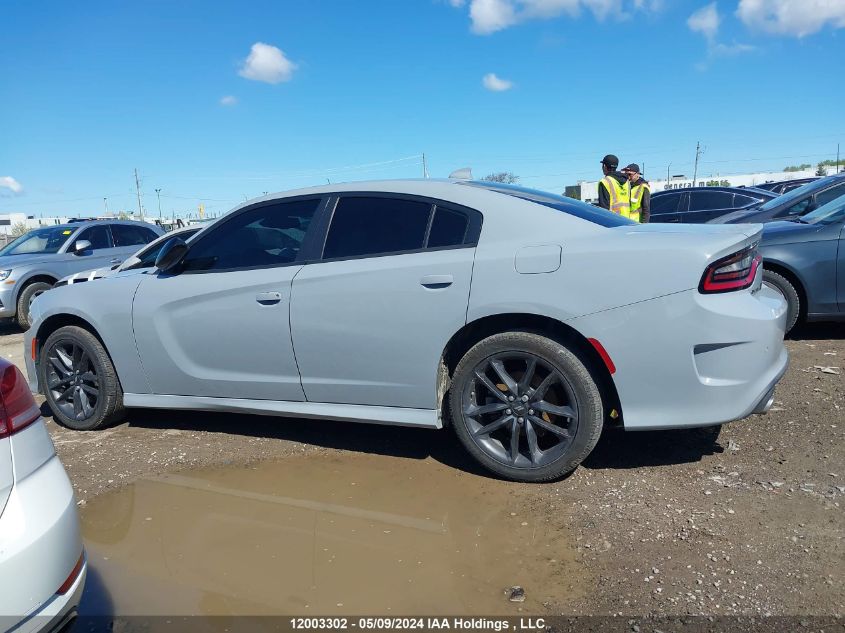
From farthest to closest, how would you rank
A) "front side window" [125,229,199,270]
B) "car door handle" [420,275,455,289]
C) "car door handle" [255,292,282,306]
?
1. "front side window" [125,229,199,270]
2. "car door handle" [255,292,282,306]
3. "car door handle" [420,275,455,289]

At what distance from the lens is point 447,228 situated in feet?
11.5

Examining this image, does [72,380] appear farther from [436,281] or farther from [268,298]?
[436,281]

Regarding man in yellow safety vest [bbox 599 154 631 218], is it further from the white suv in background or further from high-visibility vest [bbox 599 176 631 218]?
the white suv in background

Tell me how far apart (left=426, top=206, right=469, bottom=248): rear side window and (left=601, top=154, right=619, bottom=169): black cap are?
4.28 m

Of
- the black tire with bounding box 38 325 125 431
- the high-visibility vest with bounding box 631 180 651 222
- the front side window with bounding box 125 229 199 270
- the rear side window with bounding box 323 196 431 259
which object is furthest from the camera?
the high-visibility vest with bounding box 631 180 651 222

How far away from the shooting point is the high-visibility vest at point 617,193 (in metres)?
7.07

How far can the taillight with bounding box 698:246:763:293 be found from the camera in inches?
117

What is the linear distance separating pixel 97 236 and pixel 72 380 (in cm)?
728

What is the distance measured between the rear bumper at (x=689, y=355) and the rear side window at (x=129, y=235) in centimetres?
1013

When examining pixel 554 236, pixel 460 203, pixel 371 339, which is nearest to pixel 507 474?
pixel 371 339

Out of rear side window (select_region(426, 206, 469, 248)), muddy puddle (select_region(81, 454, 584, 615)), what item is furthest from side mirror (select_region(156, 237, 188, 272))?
rear side window (select_region(426, 206, 469, 248))

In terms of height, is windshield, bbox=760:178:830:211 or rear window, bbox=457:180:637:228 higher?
rear window, bbox=457:180:637:228

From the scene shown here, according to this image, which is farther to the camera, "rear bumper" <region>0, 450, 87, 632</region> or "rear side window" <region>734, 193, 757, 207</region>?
"rear side window" <region>734, 193, 757, 207</region>

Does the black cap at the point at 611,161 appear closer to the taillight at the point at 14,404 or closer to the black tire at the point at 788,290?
the black tire at the point at 788,290
